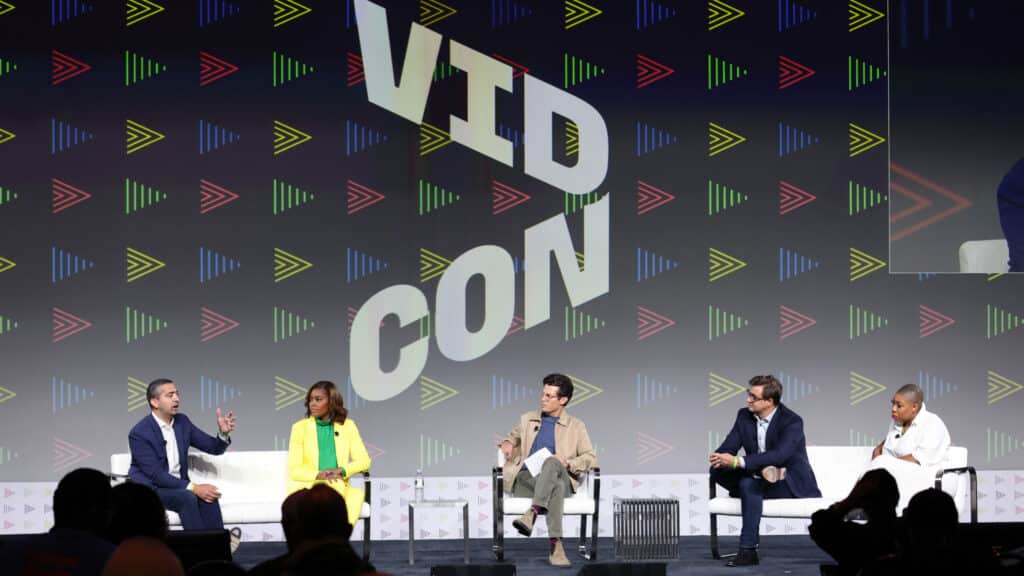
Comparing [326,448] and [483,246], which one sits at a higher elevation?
[483,246]

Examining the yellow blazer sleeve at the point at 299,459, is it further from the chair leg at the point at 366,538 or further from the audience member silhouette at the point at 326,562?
the audience member silhouette at the point at 326,562

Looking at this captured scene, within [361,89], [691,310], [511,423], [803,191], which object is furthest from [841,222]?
[361,89]

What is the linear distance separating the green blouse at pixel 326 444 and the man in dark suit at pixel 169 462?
651mm

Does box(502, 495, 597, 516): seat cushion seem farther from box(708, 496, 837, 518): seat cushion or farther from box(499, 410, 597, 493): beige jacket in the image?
box(708, 496, 837, 518): seat cushion

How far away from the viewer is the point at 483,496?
8820 millimetres

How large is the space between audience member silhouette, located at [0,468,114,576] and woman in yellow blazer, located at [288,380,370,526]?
409 centimetres

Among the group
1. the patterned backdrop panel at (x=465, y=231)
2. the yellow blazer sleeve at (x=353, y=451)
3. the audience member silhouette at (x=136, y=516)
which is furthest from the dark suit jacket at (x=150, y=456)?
the audience member silhouette at (x=136, y=516)

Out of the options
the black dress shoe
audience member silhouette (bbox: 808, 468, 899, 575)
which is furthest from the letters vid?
audience member silhouette (bbox: 808, 468, 899, 575)

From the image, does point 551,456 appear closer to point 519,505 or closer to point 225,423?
point 519,505

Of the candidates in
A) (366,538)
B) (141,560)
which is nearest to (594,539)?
(366,538)

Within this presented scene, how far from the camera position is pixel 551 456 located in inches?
311

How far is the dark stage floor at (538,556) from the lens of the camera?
752cm

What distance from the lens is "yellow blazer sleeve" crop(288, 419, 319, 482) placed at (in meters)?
7.80

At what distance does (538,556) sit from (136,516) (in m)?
4.82
